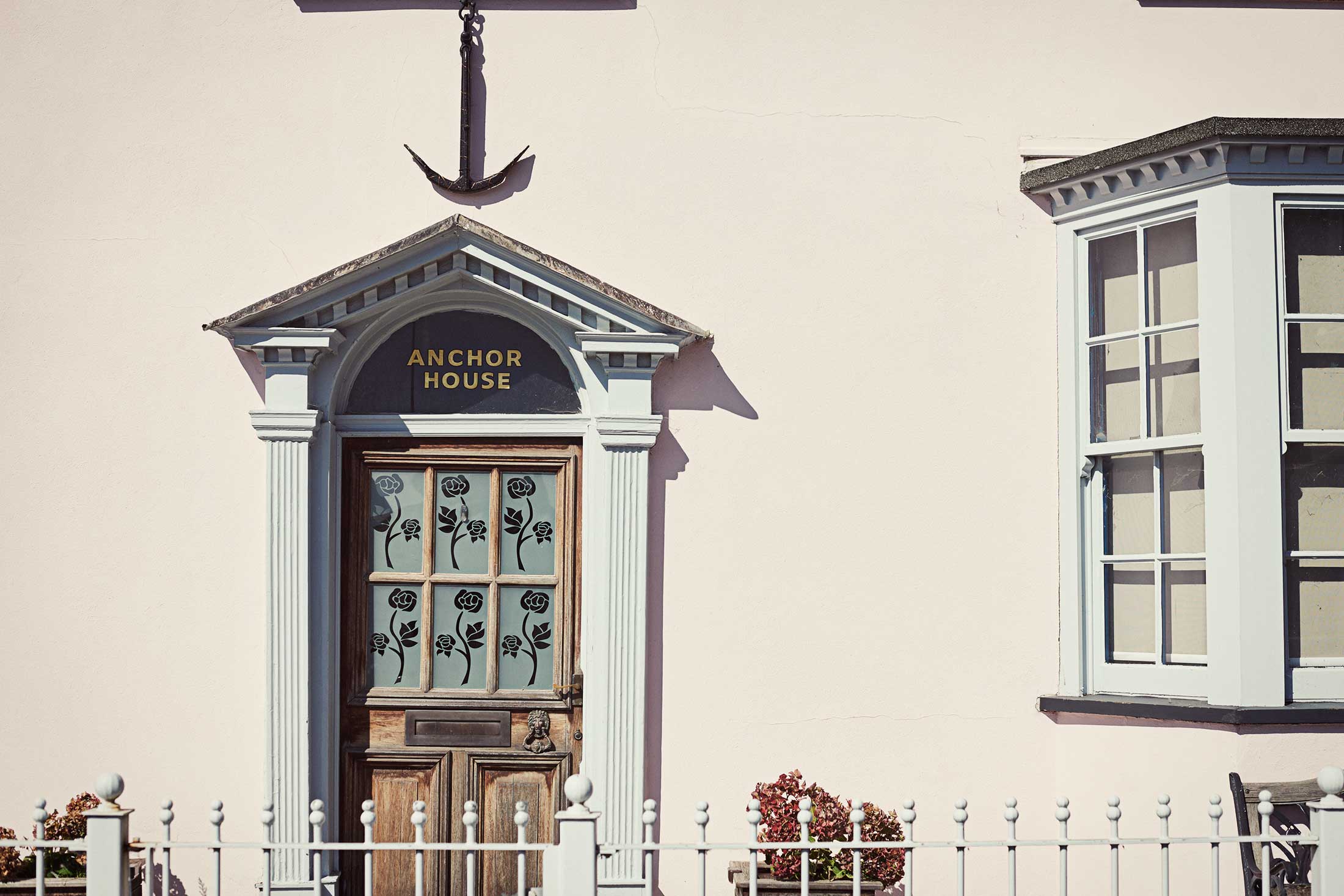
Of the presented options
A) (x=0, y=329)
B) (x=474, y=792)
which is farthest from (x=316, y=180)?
(x=474, y=792)

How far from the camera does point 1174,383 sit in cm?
575

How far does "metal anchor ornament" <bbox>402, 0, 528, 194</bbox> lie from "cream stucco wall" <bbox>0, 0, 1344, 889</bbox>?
0.27 ft

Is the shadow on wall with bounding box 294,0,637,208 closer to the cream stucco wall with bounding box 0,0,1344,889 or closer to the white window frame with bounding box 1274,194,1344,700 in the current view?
the cream stucco wall with bounding box 0,0,1344,889

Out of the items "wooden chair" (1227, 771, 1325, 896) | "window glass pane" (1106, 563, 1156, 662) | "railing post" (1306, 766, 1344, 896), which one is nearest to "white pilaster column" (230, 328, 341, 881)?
"window glass pane" (1106, 563, 1156, 662)

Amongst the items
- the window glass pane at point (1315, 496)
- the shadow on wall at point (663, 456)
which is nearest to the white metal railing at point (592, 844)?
the shadow on wall at point (663, 456)

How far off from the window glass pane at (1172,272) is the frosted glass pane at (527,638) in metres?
3.03

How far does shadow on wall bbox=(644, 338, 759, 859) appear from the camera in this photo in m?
5.91

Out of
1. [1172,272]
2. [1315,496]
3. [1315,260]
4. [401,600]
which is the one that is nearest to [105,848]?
[401,600]

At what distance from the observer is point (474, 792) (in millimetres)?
5977

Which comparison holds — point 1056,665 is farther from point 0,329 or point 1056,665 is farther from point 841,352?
point 0,329

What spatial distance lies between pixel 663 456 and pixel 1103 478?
2.00m

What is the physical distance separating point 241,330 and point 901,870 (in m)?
3.67

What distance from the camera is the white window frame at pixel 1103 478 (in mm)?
5645

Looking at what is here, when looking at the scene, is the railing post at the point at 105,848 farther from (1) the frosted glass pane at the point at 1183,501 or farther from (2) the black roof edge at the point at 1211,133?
(2) the black roof edge at the point at 1211,133
